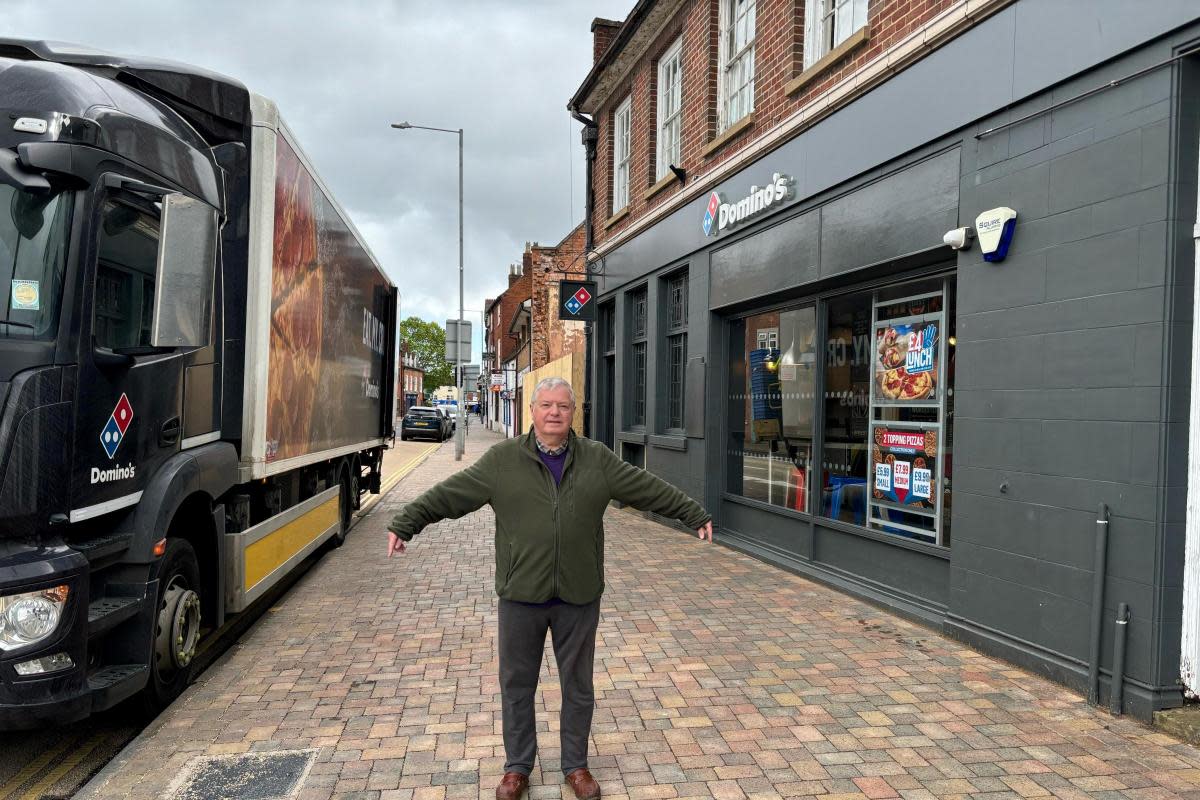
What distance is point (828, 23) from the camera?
7.43 meters

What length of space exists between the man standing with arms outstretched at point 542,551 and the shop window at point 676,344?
295 inches

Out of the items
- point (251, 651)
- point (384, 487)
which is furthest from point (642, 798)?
point (384, 487)

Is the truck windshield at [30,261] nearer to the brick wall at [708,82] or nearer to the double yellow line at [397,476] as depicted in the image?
the brick wall at [708,82]

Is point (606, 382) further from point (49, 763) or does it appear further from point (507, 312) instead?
point (507, 312)

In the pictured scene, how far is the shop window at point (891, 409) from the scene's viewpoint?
5957 mm

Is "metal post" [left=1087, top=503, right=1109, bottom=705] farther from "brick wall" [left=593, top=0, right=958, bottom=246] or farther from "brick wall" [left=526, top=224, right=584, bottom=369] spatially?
"brick wall" [left=526, top=224, right=584, bottom=369]

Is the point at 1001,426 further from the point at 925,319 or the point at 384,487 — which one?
the point at 384,487

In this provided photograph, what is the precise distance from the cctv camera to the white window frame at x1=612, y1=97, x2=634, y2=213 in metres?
8.29

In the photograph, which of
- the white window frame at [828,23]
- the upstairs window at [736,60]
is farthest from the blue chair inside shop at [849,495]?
the upstairs window at [736,60]

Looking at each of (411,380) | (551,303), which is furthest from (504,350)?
(411,380)

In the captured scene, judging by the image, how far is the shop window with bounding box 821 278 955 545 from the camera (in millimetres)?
5957

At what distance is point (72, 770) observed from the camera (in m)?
3.70

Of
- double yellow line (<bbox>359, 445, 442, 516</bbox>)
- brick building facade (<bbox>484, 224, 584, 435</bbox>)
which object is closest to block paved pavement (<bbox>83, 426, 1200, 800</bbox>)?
double yellow line (<bbox>359, 445, 442, 516</bbox>)

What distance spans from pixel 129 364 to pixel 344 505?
6.14 metres
